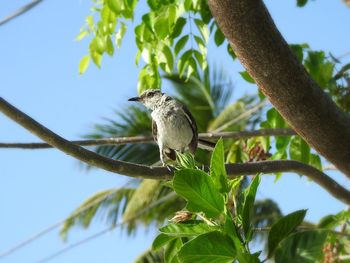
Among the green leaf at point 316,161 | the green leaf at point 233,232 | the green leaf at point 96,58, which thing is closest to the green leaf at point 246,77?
the green leaf at point 316,161

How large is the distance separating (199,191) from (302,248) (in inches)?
18.0

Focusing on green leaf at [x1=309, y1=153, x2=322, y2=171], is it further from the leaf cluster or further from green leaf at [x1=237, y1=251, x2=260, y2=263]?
green leaf at [x1=237, y1=251, x2=260, y2=263]

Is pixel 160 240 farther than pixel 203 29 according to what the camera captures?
No

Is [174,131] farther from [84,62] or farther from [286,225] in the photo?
[286,225]

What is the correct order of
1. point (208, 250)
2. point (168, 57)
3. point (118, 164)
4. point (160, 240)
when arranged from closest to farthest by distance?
point (208, 250), point (160, 240), point (118, 164), point (168, 57)

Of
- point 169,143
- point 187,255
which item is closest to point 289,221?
point 187,255

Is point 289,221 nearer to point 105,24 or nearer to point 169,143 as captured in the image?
point 105,24

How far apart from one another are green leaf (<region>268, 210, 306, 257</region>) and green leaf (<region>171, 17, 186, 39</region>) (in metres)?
2.53

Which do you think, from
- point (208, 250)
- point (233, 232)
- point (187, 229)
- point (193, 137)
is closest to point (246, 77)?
point (193, 137)

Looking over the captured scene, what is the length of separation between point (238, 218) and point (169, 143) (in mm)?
3545

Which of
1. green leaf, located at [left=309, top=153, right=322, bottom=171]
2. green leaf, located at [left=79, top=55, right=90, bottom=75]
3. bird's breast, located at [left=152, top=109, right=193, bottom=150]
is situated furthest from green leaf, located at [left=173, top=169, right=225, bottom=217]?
bird's breast, located at [left=152, top=109, right=193, bottom=150]

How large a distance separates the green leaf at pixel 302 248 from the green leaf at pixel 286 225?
103 millimetres

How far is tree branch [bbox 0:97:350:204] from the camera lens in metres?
3.08

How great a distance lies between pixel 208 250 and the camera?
2139mm
